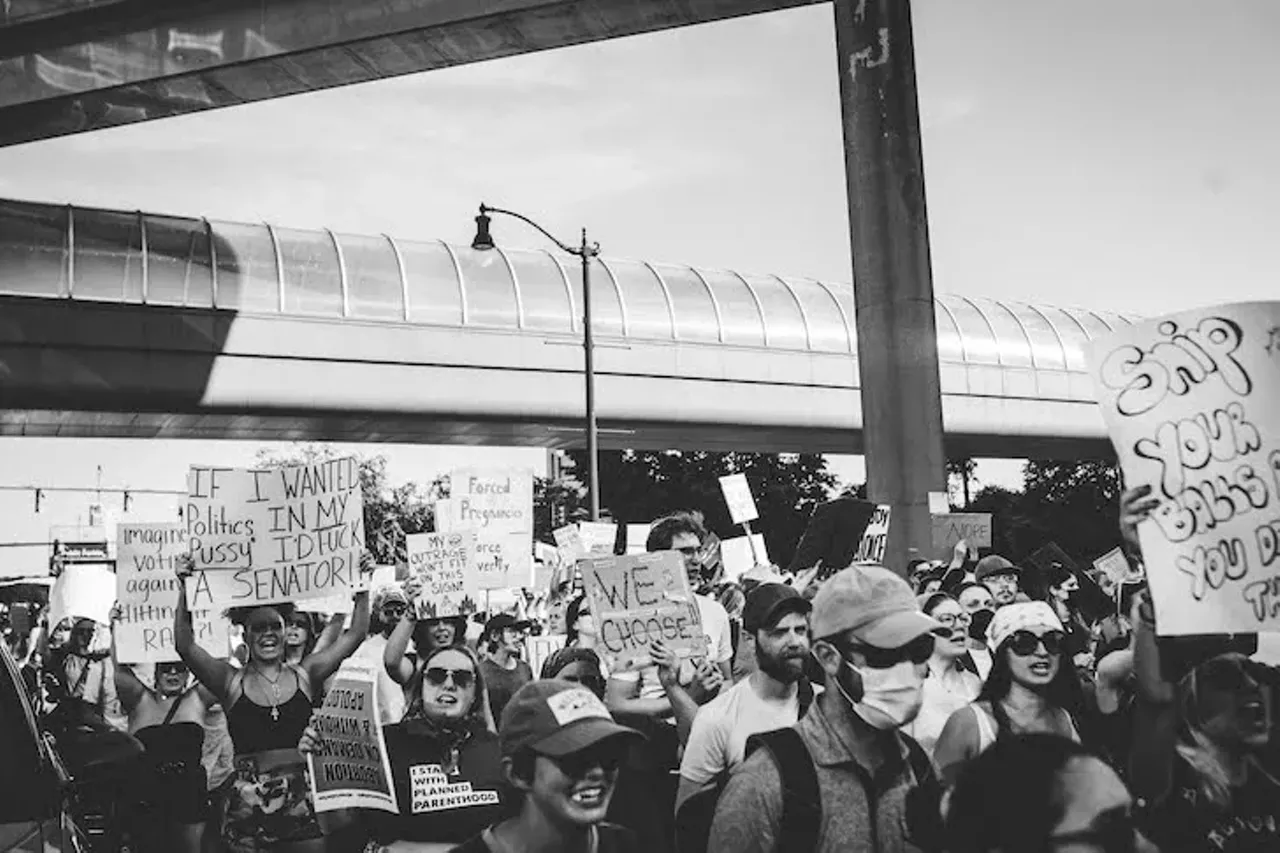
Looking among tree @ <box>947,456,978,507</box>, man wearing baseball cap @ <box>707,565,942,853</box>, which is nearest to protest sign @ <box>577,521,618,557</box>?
man wearing baseball cap @ <box>707,565,942,853</box>

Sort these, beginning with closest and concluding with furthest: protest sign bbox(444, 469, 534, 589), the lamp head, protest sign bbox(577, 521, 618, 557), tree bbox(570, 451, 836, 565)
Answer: protest sign bbox(444, 469, 534, 589) < protest sign bbox(577, 521, 618, 557) < the lamp head < tree bbox(570, 451, 836, 565)

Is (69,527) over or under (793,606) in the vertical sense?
over

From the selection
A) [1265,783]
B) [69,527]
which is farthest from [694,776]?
[69,527]

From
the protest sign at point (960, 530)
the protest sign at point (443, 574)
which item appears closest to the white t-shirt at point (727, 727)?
the protest sign at point (443, 574)

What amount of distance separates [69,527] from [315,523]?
61.7 ft

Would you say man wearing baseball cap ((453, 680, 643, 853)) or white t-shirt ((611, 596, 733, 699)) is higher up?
white t-shirt ((611, 596, 733, 699))

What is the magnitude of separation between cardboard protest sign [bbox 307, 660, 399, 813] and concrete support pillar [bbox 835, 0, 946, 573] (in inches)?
423

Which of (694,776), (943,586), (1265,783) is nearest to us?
(1265,783)

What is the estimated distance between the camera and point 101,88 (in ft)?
57.2

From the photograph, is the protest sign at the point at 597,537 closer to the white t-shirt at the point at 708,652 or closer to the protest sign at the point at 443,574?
the protest sign at the point at 443,574

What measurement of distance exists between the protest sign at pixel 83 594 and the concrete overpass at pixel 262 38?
7366mm

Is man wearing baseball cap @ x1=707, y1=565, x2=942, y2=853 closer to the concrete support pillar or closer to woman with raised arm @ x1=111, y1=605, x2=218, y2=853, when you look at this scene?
woman with raised arm @ x1=111, y1=605, x2=218, y2=853

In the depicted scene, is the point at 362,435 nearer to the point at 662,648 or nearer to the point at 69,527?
the point at 69,527

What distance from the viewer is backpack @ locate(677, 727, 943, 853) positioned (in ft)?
11.8
